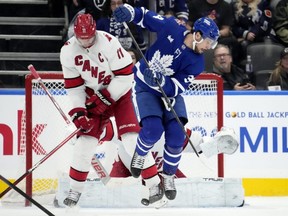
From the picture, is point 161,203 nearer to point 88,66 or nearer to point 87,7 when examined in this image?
point 88,66

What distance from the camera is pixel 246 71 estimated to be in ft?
26.1

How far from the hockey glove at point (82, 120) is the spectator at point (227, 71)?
192 cm

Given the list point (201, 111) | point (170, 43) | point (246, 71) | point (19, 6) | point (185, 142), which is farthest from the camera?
point (19, 6)

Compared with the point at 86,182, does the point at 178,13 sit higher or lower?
higher

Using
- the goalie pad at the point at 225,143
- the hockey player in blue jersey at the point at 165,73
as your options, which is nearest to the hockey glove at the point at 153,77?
the hockey player in blue jersey at the point at 165,73

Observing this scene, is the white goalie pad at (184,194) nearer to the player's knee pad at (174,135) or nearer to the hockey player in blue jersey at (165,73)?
the hockey player in blue jersey at (165,73)

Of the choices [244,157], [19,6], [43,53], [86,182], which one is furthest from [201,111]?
[19,6]

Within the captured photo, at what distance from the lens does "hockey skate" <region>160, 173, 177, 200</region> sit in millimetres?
6262

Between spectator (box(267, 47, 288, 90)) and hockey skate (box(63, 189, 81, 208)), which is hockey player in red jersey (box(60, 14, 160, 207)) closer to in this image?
hockey skate (box(63, 189, 81, 208))

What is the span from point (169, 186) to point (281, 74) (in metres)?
1.94

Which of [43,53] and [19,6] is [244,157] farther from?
[19,6]

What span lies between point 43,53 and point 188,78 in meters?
2.40

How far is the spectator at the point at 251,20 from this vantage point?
840 cm

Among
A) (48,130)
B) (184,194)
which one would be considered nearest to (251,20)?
(184,194)
